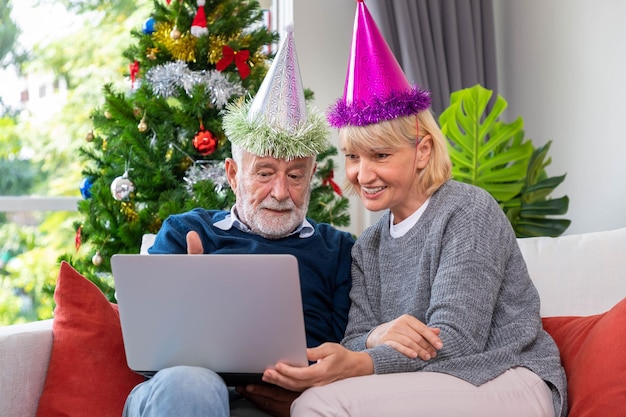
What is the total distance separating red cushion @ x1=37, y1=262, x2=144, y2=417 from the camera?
177cm

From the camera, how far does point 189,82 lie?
2.81 metres

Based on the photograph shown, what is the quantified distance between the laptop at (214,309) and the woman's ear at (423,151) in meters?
0.52

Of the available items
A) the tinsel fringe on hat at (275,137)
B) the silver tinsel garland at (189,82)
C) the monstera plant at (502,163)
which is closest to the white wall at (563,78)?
the monstera plant at (502,163)

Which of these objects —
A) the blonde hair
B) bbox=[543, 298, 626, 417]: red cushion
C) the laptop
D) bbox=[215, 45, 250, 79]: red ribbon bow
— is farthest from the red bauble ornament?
bbox=[543, 298, 626, 417]: red cushion

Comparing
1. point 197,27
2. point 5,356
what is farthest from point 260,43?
point 5,356

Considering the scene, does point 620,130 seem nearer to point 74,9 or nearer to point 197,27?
point 197,27

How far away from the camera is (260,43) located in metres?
2.97

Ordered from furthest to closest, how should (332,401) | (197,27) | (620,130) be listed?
(620,130)
(197,27)
(332,401)

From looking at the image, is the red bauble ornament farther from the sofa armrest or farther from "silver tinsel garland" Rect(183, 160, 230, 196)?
the sofa armrest

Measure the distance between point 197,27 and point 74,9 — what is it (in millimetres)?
1215

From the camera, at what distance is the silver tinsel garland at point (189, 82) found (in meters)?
2.81

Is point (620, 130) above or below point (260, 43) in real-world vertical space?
below

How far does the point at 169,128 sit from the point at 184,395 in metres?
1.54

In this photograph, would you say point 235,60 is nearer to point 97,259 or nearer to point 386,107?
point 97,259
